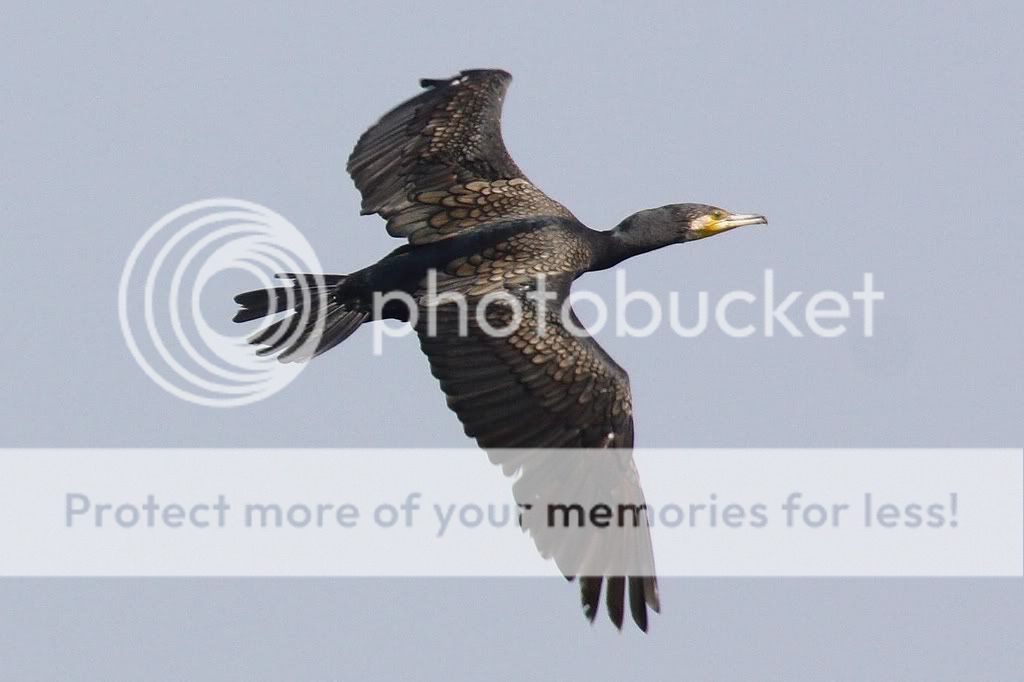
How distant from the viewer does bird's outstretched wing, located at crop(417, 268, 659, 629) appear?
10.5 meters

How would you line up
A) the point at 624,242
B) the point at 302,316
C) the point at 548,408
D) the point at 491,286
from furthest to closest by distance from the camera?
1. the point at 624,242
2. the point at 302,316
3. the point at 491,286
4. the point at 548,408

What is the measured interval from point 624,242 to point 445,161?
1.38 m

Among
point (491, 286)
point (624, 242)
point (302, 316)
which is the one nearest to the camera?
point (491, 286)

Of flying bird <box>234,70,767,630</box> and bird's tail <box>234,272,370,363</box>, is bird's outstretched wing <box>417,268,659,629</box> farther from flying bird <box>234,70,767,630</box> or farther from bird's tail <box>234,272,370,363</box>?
bird's tail <box>234,272,370,363</box>

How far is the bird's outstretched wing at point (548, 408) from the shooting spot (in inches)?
412

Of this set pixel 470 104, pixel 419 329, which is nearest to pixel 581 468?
pixel 419 329

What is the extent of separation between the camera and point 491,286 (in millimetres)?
11203

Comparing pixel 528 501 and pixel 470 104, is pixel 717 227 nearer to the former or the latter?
pixel 470 104

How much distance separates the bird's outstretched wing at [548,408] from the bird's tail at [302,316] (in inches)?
38.0

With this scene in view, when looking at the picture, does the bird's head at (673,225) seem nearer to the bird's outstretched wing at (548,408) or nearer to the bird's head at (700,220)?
the bird's head at (700,220)

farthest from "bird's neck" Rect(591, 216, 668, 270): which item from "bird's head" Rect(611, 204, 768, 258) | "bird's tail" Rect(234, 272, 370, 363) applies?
"bird's tail" Rect(234, 272, 370, 363)

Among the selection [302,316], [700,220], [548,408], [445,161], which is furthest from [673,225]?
[302,316]

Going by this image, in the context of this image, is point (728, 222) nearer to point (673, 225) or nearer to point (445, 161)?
point (673, 225)
